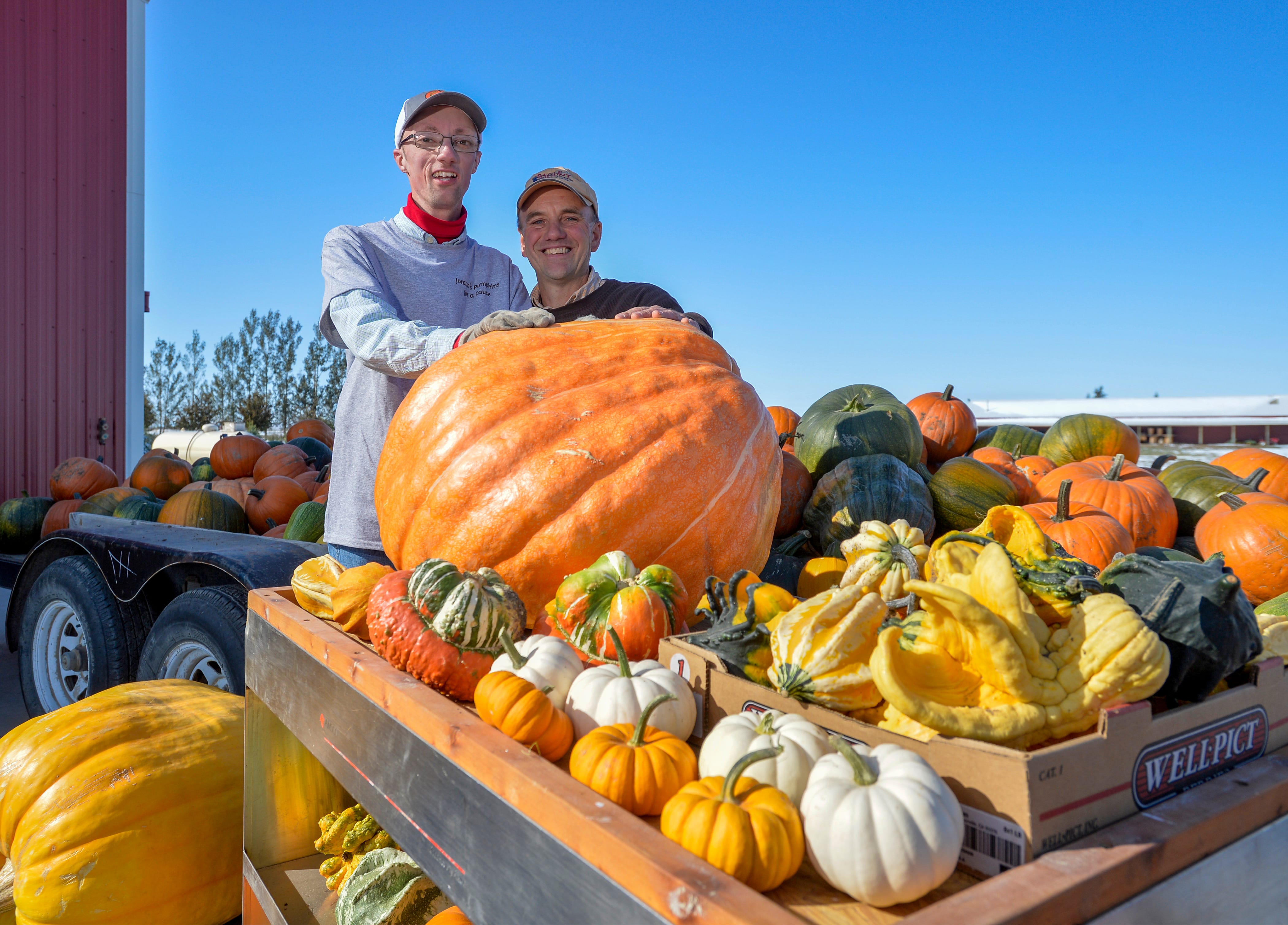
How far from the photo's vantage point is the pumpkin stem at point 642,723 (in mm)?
1093

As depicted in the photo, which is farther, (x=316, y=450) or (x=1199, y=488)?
(x=316, y=450)

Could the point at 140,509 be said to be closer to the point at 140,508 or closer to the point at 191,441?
the point at 140,508

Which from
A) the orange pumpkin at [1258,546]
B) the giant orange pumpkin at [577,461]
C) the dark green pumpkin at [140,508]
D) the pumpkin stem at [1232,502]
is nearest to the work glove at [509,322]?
the giant orange pumpkin at [577,461]

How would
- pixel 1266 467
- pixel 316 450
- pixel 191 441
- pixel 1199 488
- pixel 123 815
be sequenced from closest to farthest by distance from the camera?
pixel 123 815, pixel 1199 488, pixel 1266 467, pixel 316 450, pixel 191 441

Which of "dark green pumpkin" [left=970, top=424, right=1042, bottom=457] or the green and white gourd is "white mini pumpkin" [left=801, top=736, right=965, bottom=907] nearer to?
the green and white gourd

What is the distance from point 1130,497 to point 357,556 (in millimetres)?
3068

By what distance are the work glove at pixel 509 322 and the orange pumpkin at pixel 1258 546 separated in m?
2.65

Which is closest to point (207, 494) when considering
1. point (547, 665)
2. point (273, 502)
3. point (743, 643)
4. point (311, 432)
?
point (273, 502)

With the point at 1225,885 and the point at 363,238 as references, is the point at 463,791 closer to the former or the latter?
the point at 1225,885

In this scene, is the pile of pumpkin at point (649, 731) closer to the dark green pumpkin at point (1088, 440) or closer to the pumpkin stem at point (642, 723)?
the pumpkin stem at point (642, 723)

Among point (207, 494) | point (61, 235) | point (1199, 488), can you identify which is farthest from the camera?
point (61, 235)

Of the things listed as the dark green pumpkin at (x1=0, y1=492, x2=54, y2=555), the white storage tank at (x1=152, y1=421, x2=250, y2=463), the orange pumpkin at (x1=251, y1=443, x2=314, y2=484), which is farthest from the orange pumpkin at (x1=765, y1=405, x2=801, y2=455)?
the white storage tank at (x1=152, y1=421, x2=250, y2=463)

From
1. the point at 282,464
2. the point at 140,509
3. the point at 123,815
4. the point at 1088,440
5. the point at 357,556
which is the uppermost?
the point at 1088,440

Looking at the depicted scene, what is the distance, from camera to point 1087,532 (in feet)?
9.39
